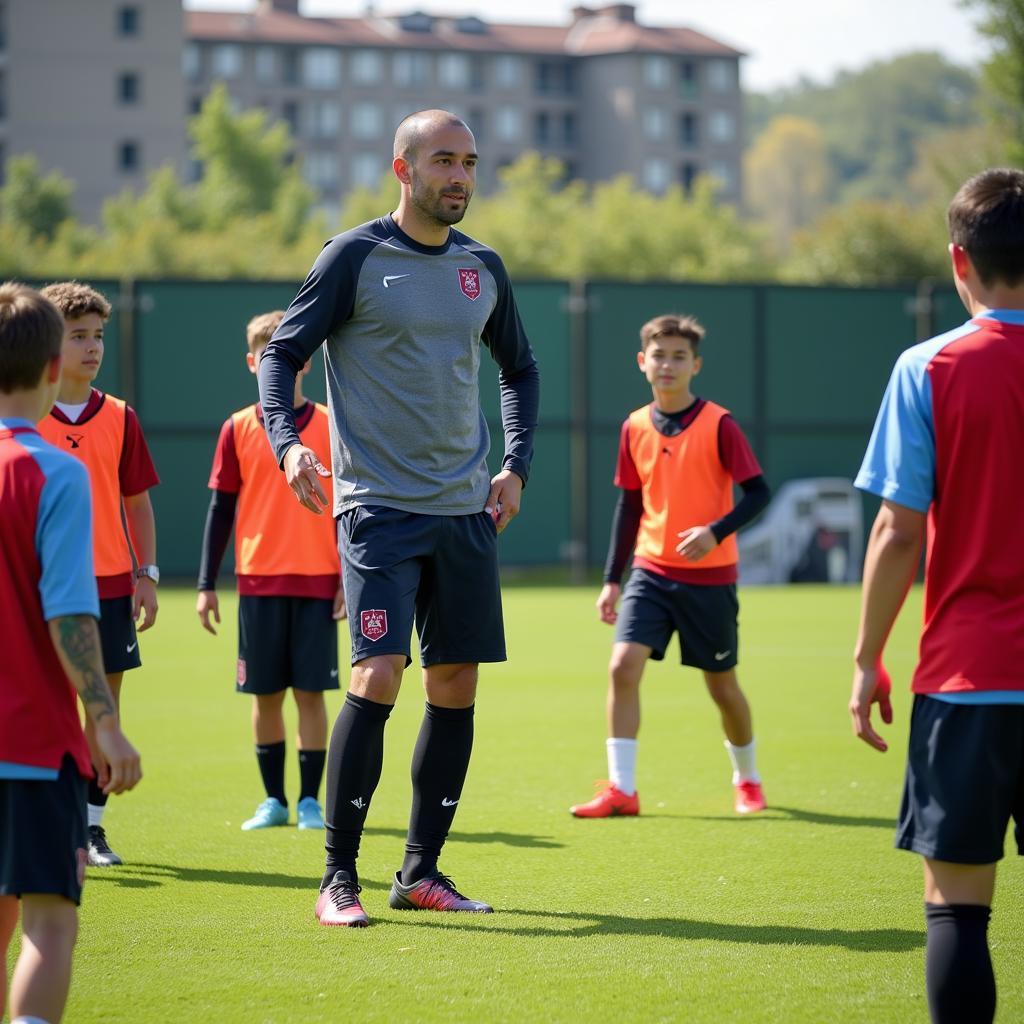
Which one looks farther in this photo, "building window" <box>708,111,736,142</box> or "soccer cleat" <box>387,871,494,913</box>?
"building window" <box>708,111,736,142</box>

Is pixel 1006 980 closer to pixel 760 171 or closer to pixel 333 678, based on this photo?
pixel 333 678

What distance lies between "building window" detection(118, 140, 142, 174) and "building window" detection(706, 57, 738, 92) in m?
48.6

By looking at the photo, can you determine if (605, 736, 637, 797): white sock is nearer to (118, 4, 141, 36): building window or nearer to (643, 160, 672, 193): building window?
(118, 4, 141, 36): building window

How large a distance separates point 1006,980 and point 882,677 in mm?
1211

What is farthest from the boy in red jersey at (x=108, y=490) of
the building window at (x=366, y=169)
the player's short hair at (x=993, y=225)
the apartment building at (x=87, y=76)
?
the building window at (x=366, y=169)

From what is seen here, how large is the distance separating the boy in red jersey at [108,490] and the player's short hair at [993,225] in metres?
3.48

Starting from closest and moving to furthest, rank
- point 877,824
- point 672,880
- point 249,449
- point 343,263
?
point 343,263
point 672,880
point 877,824
point 249,449

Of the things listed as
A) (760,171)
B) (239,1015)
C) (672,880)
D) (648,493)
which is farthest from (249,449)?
(760,171)

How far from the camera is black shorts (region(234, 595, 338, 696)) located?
7.11m

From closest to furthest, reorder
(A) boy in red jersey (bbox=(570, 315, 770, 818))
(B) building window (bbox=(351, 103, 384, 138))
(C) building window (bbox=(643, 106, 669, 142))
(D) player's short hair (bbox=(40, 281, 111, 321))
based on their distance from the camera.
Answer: (D) player's short hair (bbox=(40, 281, 111, 321)) < (A) boy in red jersey (bbox=(570, 315, 770, 818)) < (C) building window (bbox=(643, 106, 669, 142)) < (B) building window (bbox=(351, 103, 384, 138))

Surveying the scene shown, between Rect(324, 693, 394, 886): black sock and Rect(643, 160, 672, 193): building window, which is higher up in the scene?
Rect(643, 160, 672, 193): building window

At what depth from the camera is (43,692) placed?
3516 millimetres

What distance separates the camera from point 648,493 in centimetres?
764

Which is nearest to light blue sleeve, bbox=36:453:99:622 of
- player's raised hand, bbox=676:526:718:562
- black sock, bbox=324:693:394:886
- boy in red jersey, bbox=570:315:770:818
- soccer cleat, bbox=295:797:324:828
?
black sock, bbox=324:693:394:886
